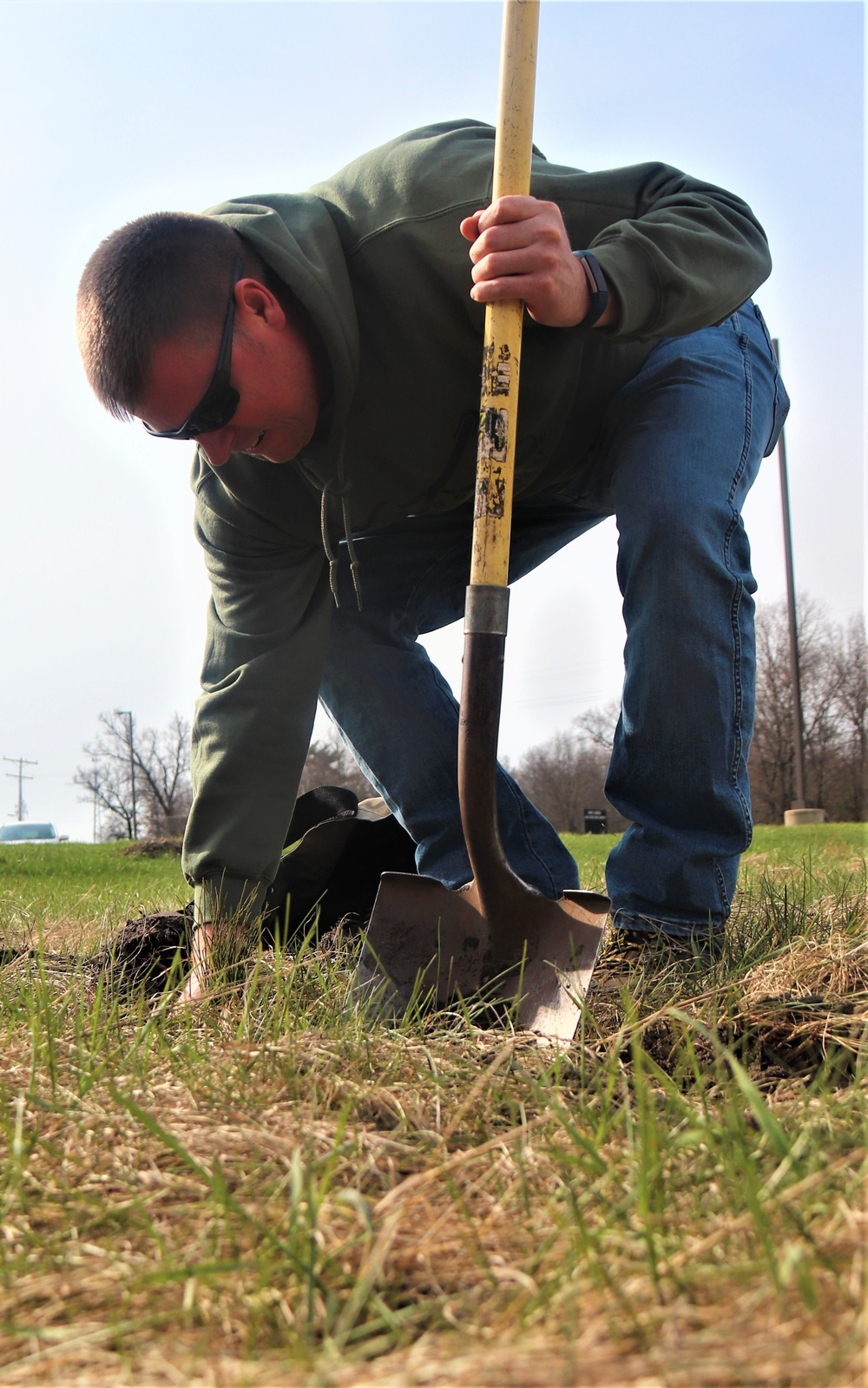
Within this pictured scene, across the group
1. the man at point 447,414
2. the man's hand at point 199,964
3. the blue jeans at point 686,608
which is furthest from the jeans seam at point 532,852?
the man's hand at point 199,964

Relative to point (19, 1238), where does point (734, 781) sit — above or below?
above

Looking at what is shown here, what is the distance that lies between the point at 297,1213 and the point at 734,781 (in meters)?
1.53

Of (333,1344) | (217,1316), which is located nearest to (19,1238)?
(217,1316)

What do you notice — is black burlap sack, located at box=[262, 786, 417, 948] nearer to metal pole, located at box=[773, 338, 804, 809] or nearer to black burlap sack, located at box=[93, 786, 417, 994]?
black burlap sack, located at box=[93, 786, 417, 994]

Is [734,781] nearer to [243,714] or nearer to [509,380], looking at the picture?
[509,380]

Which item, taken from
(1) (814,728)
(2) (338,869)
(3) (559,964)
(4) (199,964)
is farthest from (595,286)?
(1) (814,728)

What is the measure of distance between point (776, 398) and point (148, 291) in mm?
1638

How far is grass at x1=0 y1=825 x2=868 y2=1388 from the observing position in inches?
31.8

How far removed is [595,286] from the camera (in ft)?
6.70

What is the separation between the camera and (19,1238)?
3.45ft

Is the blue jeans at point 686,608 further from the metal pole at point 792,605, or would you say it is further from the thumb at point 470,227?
the metal pole at point 792,605

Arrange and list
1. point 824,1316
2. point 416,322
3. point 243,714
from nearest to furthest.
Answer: point 824,1316 → point 416,322 → point 243,714

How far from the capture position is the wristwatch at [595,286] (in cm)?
204

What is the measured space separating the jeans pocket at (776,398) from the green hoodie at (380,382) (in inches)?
13.7
